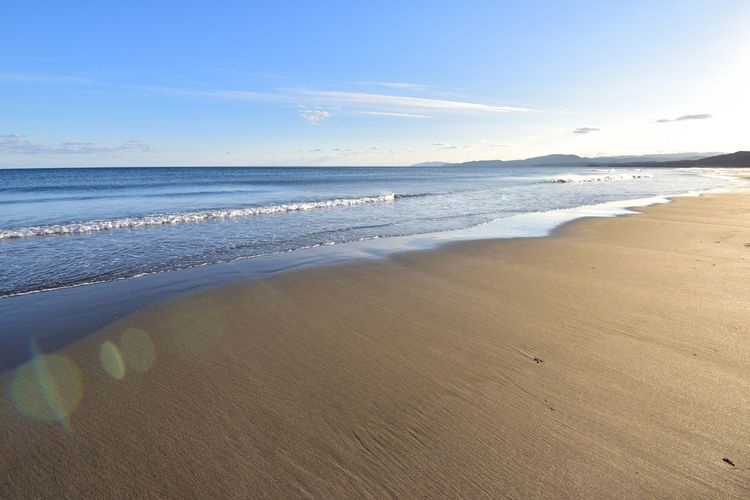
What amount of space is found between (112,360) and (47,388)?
1.95 ft

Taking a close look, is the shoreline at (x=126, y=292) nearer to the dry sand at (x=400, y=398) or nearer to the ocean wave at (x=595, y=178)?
the dry sand at (x=400, y=398)

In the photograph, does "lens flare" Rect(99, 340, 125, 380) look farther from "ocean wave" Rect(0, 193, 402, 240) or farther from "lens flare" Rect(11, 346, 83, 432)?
"ocean wave" Rect(0, 193, 402, 240)

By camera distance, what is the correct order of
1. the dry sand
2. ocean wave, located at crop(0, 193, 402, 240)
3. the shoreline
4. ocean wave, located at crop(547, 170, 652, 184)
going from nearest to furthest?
the dry sand < the shoreline < ocean wave, located at crop(0, 193, 402, 240) < ocean wave, located at crop(547, 170, 652, 184)

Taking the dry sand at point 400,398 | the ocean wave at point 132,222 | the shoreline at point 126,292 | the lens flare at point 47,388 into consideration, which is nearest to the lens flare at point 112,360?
the dry sand at point 400,398

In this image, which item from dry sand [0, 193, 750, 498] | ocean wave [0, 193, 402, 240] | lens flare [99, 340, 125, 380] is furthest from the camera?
ocean wave [0, 193, 402, 240]

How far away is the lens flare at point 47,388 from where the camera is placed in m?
3.25

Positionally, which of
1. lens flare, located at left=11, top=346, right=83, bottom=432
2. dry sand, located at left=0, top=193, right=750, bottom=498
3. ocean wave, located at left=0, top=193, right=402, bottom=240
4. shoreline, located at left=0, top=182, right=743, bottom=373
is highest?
ocean wave, located at left=0, top=193, right=402, bottom=240

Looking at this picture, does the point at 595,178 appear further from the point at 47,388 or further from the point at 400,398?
the point at 47,388

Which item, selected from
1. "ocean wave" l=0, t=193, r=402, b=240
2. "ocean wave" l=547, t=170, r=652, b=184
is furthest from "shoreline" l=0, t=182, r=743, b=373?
"ocean wave" l=547, t=170, r=652, b=184

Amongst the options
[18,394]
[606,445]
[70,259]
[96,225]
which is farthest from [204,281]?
[96,225]

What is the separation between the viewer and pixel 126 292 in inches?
253

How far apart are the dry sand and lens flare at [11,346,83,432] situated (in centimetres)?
2

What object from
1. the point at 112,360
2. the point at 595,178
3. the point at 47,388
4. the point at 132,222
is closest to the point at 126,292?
the point at 112,360

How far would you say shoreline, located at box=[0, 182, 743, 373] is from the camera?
4777 millimetres
